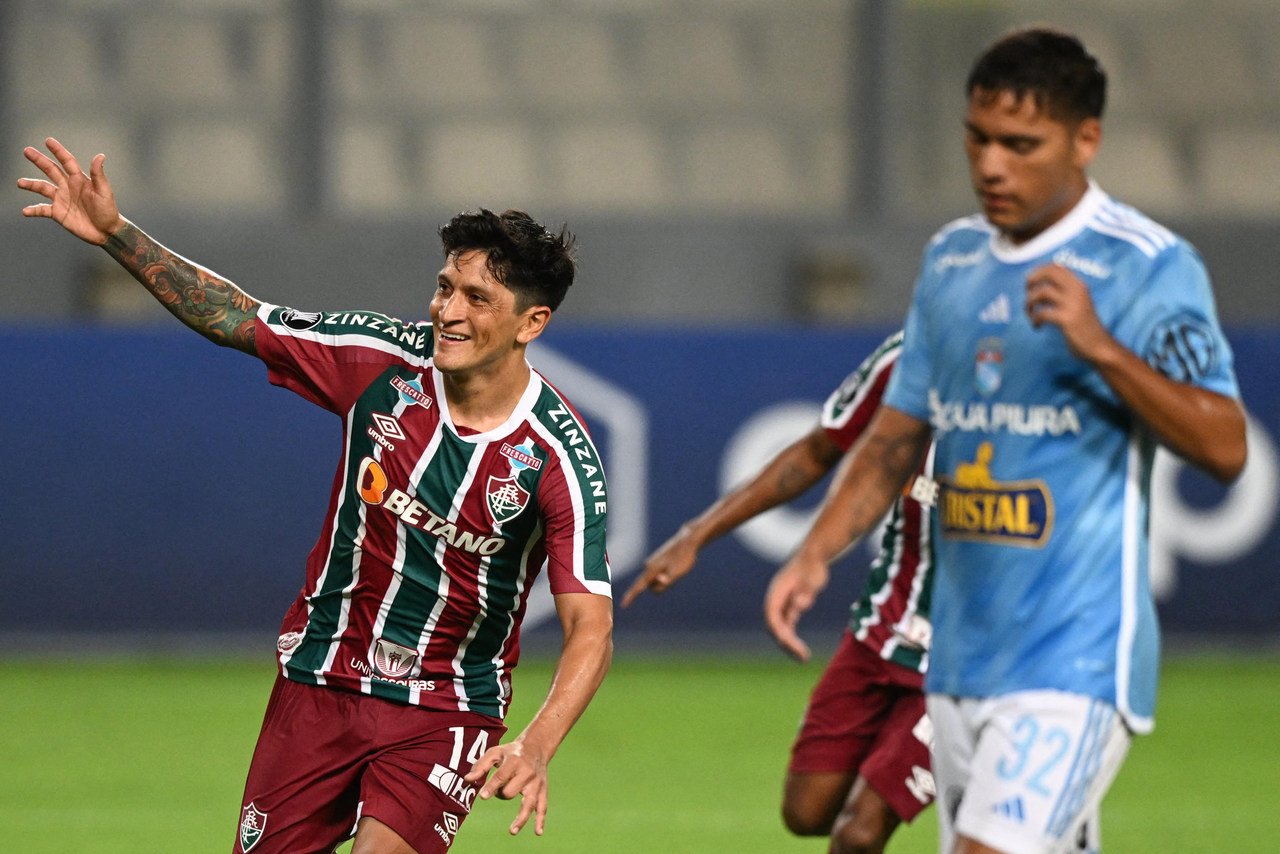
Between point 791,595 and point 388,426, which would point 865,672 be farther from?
point 791,595

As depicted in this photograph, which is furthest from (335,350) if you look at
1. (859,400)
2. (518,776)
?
(859,400)

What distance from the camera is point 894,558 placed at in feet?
18.3

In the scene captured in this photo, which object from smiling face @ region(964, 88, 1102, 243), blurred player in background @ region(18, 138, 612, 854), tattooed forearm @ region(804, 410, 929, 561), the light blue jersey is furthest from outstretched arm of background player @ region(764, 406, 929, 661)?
blurred player in background @ region(18, 138, 612, 854)

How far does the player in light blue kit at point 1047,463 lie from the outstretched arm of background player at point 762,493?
1.16 metres

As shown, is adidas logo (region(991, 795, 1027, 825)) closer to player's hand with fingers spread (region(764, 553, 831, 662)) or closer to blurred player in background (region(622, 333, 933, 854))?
player's hand with fingers spread (region(764, 553, 831, 662))

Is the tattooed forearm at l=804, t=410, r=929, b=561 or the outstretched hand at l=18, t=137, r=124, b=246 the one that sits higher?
the outstretched hand at l=18, t=137, r=124, b=246

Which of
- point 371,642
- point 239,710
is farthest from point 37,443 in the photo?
point 371,642

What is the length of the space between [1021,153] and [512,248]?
1.51 m

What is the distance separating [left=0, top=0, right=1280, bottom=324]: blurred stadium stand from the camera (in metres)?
14.2

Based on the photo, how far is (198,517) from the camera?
10797 millimetres

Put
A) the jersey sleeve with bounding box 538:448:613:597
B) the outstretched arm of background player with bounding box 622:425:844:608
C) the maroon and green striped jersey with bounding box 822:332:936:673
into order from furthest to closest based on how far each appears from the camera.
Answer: the maroon and green striped jersey with bounding box 822:332:936:673
the outstretched arm of background player with bounding box 622:425:844:608
the jersey sleeve with bounding box 538:448:613:597

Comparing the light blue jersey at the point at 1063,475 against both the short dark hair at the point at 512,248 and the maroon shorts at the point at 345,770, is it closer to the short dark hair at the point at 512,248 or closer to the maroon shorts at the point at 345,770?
the short dark hair at the point at 512,248

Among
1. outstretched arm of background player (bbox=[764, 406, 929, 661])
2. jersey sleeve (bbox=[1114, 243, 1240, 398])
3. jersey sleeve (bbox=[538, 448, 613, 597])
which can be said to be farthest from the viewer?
jersey sleeve (bbox=[538, 448, 613, 597])

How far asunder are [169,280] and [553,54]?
10158 mm
